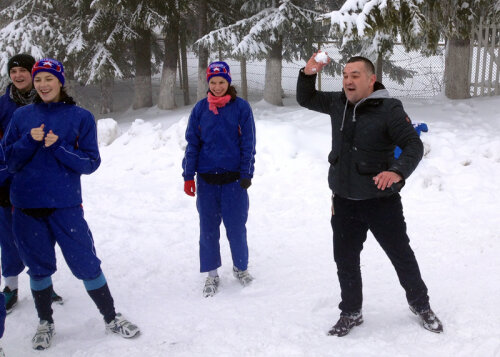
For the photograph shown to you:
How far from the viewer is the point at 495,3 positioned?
9.85 m

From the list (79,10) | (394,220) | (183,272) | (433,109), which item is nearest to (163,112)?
(79,10)

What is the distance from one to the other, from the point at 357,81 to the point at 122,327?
2494 mm

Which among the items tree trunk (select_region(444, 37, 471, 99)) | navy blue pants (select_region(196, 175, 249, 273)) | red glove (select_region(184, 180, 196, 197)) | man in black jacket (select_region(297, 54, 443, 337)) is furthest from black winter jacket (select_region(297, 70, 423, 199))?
tree trunk (select_region(444, 37, 471, 99))

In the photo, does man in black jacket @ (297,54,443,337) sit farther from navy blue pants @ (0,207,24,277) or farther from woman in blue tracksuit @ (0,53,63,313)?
navy blue pants @ (0,207,24,277)

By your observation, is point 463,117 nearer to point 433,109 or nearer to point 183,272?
point 433,109

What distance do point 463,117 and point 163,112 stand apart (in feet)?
26.2

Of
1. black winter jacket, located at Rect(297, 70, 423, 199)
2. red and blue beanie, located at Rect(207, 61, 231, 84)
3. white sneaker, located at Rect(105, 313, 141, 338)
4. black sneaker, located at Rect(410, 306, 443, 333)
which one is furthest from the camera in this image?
red and blue beanie, located at Rect(207, 61, 231, 84)

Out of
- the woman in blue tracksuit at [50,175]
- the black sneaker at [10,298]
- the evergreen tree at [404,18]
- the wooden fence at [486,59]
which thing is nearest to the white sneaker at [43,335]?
the woman in blue tracksuit at [50,175]

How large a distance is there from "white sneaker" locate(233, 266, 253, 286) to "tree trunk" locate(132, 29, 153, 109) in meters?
10.4

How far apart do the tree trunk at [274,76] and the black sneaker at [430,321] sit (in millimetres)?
9638

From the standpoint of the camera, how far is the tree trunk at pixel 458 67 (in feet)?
36.8

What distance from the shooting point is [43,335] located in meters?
3.68

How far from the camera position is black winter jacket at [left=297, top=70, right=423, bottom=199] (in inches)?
131

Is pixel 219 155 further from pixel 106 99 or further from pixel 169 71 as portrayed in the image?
pixel 106 99
